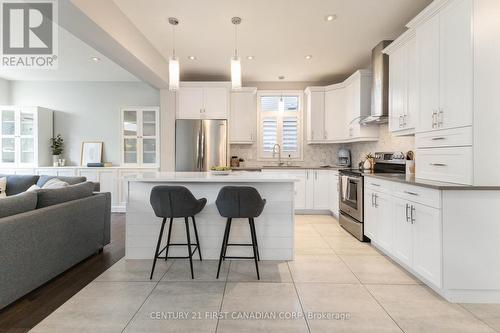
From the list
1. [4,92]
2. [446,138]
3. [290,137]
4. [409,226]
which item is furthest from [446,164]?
[4,92]

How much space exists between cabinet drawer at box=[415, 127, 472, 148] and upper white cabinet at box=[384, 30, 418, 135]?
0.31m

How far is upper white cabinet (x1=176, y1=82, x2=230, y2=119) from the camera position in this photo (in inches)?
203

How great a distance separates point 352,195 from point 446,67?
2.04 m

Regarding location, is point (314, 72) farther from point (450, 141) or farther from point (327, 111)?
point (450, 141)

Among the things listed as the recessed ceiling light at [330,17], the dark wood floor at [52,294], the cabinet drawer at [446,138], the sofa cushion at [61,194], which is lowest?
the dark wood floor at [52,294]

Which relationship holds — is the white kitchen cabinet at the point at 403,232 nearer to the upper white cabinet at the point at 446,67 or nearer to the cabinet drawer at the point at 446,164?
the cabinet drawer at the point at 446,164

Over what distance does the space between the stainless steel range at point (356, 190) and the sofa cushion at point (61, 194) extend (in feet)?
11.3

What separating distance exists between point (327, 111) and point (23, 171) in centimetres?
628

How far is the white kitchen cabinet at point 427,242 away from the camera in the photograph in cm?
212

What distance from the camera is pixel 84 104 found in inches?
229

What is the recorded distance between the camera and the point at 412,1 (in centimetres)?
285

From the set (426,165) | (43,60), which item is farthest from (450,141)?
(43,60)

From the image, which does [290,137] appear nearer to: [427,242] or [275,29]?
[275,29]

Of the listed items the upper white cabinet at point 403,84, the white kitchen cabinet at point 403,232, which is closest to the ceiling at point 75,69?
the upper white cabinet at point 403,84
